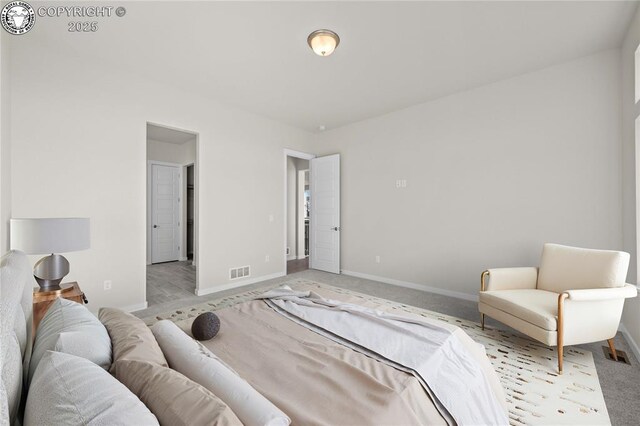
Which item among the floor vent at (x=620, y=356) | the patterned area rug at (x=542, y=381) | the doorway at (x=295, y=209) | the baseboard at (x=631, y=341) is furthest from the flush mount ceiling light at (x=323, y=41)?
the doorway at (x=295, y=209)

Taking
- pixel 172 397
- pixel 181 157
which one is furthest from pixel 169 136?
pixel 172 397

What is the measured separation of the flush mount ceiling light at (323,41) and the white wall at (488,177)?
2.24m

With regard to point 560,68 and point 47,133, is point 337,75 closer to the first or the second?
point 560,68

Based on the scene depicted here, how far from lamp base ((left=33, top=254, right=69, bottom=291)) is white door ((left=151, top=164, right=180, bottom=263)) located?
4438 mm

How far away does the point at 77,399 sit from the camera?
2.08ft

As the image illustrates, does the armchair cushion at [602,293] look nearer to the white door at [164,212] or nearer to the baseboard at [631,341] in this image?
the baseboard at [631,341]

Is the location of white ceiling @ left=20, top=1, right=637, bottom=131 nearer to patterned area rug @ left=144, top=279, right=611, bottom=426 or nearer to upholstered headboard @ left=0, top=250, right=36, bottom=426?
upholstered headboard @ left=0, top=250, right=36, bottom=426

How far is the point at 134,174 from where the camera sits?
11.2ft

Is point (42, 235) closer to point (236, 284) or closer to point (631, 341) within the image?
point (236, 284)

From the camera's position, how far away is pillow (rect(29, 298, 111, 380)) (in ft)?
3.03

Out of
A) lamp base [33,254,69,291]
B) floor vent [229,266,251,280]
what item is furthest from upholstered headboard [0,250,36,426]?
floor vent [229,266,251,280]

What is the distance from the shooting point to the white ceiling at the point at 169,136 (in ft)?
18.1

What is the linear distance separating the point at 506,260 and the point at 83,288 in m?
5.04

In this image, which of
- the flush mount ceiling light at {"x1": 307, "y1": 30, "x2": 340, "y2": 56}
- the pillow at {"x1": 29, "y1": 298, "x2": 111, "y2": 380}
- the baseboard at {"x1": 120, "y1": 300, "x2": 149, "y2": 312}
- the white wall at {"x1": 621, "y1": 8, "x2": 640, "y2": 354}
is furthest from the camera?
the baseboard at {"x1": 120, "y1": 300, "x2": 149, "y2": 312}
